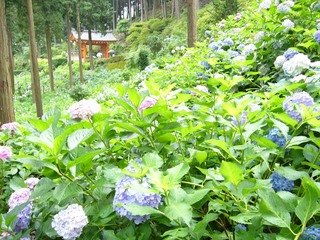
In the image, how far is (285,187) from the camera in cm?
92

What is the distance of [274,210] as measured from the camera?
28.6 inches

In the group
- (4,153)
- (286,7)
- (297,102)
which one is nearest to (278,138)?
(297,102)

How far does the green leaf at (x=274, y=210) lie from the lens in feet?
2.33

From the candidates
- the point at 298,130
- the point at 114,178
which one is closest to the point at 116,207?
the point at 114,178

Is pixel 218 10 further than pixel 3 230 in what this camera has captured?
Yes

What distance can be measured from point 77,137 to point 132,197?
239 mm

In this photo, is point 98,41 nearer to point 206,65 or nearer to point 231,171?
point 206,65

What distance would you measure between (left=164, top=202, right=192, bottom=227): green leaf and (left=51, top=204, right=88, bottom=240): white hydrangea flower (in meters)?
0.24

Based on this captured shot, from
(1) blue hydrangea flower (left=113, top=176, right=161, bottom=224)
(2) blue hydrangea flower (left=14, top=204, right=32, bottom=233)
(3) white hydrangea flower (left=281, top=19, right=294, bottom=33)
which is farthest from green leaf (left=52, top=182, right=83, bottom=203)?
(3) white hydrangea flower (left=281, top=19, right=294, bottom=33)

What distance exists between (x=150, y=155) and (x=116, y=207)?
0.51 ft

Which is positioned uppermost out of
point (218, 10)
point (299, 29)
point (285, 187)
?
point (218, 10)

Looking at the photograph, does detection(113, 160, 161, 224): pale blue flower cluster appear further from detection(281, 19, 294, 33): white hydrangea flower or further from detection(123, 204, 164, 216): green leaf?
detection(281, 19, 294, 33): white hydrangea flower

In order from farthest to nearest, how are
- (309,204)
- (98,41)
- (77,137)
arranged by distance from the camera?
(98,41) < (77,137) < (309,204)

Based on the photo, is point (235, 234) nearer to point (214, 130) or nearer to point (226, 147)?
point (226, 147)
